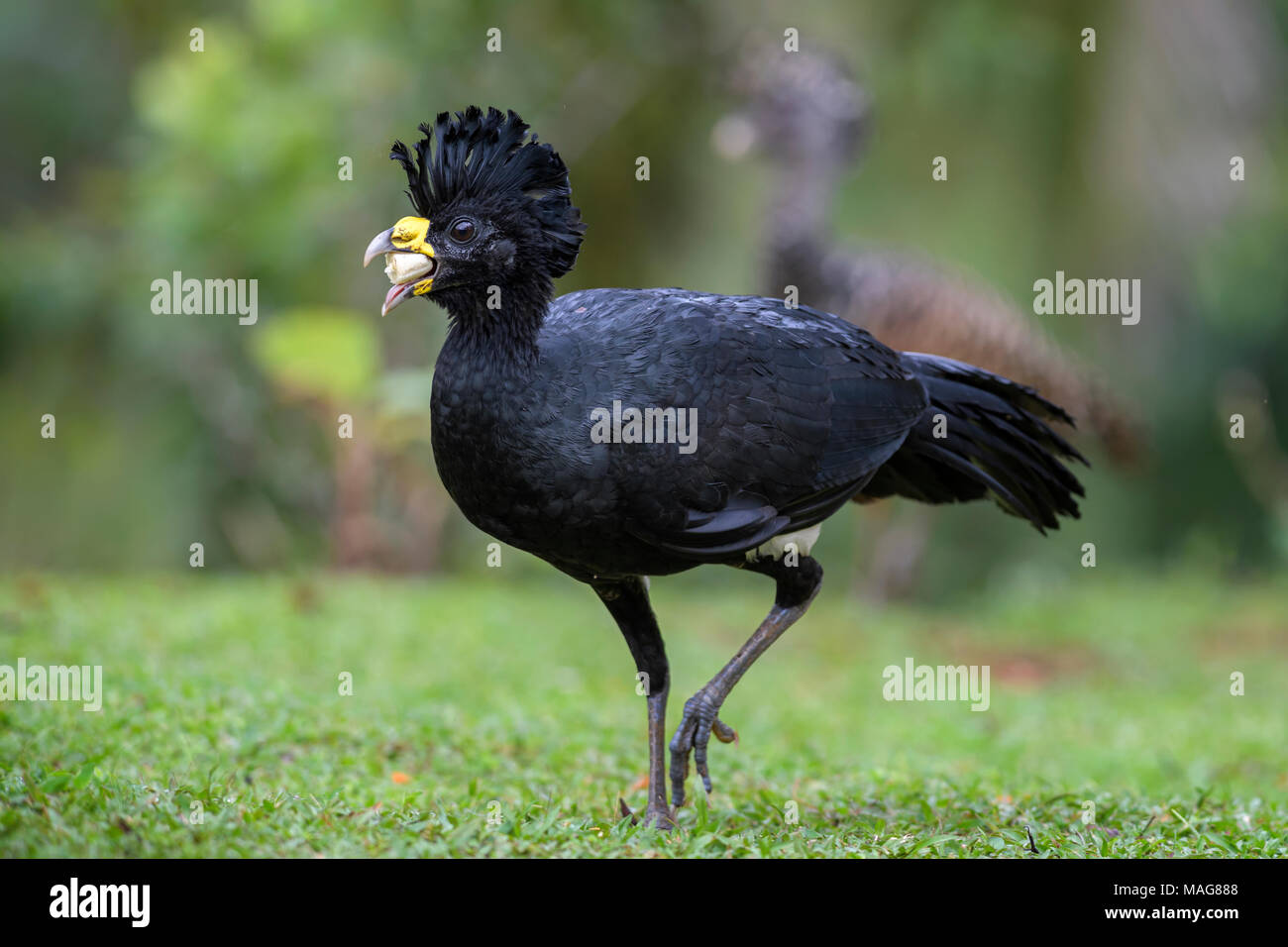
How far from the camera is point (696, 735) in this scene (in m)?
4.46

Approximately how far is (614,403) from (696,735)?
1210 millimetres

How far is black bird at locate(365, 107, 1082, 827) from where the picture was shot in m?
3.99

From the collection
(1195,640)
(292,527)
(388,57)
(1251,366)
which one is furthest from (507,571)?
(1251,366)

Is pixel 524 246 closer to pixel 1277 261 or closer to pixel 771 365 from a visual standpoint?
pixel 771 365

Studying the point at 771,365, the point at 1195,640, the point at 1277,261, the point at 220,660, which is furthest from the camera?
the point at 1277,261

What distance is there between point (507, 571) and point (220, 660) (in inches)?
196

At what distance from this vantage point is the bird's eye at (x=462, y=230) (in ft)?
13.3

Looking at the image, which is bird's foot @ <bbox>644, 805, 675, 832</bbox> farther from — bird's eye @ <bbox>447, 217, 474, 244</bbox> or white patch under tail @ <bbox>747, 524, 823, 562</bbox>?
bird's eye @ <bbox>447, 217, 474, 244</bbox>

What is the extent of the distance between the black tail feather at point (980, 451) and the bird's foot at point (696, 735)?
3.49ft

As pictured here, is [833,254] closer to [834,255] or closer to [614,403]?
[834,255]

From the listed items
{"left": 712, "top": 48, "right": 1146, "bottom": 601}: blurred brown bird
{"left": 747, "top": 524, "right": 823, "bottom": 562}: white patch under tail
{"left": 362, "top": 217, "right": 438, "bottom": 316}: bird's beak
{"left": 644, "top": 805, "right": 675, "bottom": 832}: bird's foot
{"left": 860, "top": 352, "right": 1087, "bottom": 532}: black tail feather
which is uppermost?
{"left": 712, "top": 48, "right": 1146, "bottom": 601}: blurred brown bird

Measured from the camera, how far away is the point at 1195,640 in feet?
33.1

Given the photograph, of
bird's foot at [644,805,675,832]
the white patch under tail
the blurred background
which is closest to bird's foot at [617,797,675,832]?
bird's foot at [644,805,675,832]

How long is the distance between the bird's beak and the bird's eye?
0.08 m
